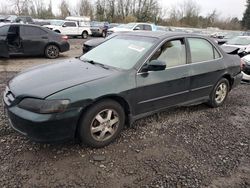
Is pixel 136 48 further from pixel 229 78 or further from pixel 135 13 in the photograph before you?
pixel 135 13

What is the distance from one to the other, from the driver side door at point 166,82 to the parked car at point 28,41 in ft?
24.2

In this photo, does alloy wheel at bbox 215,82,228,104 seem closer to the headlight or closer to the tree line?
the headlight

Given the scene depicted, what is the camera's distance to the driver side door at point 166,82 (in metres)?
3.85

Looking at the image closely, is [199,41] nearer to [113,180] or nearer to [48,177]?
[113,180]

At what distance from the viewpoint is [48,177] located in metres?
2.91

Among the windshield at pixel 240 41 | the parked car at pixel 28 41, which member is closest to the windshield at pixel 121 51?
the parked car at pixel 28 41

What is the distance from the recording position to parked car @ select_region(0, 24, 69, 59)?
9688 millimetres

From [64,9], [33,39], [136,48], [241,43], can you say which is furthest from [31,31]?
[64,9]

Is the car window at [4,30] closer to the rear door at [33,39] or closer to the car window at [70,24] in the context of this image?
the rear door at [33,39]

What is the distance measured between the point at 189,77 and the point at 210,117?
98 cm

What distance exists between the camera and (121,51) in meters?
4.22

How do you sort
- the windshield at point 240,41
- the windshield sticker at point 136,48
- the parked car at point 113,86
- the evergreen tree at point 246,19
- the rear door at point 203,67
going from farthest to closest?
the evergreen tree at point 246,19 → the windshield at point 240,41 → the rear door at point 203,67 → the windshield sticker at point 136,48 → the parked car at point 113,86

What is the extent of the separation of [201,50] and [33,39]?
300 inches

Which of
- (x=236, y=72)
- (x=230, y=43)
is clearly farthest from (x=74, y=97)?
(x=230, y=43)
